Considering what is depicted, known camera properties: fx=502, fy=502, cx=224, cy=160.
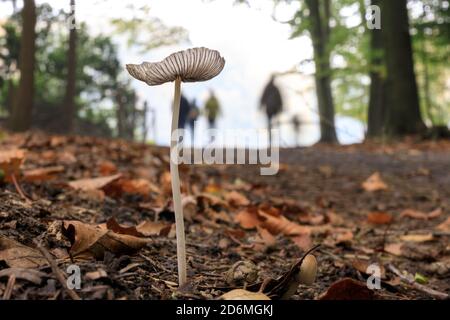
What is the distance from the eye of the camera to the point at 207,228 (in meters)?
2.50

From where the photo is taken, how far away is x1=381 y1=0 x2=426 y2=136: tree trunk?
30.1 ft

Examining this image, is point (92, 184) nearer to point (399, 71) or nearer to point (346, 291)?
point (346, 291)

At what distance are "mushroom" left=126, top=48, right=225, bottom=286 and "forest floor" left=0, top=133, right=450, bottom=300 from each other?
174mm

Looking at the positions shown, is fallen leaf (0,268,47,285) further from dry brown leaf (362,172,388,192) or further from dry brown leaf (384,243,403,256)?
dry brown leaf (362,172,388,192)

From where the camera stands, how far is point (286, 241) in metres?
2.39

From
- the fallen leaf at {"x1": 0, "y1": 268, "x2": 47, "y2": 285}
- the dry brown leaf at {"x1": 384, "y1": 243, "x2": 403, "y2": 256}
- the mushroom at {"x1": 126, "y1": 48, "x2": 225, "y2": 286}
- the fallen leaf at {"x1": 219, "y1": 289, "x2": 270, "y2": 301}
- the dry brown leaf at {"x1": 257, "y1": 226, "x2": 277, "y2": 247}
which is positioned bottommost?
the dry brown leaf at {"x1": 384, "y1": 243, "x2": 403, "y2": 256}

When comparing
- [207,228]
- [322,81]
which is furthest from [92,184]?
[322,81]

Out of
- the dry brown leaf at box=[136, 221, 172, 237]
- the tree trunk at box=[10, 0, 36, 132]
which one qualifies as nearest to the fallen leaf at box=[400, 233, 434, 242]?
the dry brown leaf at box=[136, 221, 172, 237]

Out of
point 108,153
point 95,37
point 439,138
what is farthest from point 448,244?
point 95,37

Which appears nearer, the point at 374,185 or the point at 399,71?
the point at 374,185

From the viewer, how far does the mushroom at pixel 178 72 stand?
1.24 meters

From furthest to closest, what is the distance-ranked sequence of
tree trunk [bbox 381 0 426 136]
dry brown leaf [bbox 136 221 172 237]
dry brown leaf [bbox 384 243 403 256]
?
tree trunk [bbox 381 0 426 136]
dry brown leaf [bbox 384 243 403 256]
dry brown leaf [bbox 136 221 172 237]

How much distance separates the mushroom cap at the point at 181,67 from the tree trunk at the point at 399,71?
8471 millimetres

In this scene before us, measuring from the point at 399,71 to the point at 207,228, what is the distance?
311 inches
